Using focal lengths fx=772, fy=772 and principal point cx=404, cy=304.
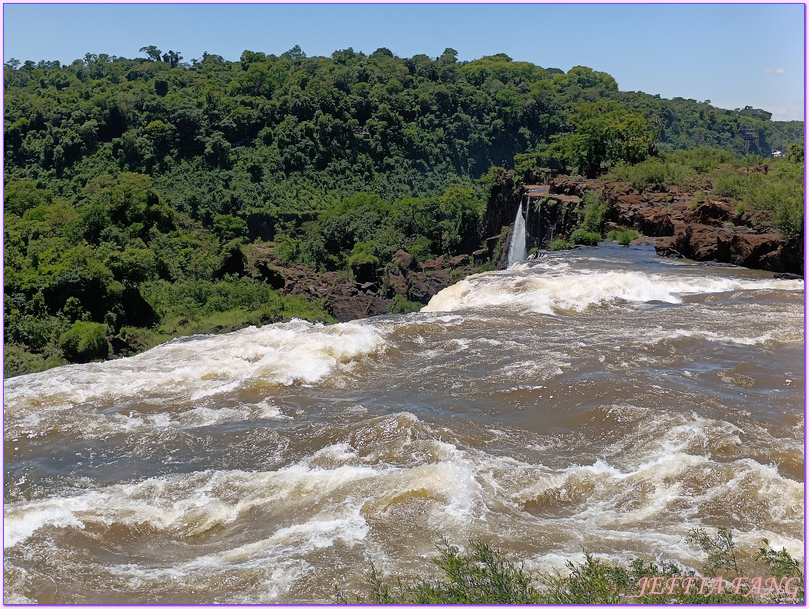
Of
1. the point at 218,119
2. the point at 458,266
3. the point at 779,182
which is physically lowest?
the point at 458,266

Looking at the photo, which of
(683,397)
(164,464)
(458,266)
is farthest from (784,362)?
(458,266)

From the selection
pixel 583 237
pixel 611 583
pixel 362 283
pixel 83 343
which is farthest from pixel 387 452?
pixel 362 283

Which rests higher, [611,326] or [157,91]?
[157,91]

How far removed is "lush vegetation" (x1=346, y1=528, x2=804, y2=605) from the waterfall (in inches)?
1115

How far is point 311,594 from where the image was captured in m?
7.27

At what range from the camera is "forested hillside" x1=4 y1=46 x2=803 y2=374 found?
85.6 ft

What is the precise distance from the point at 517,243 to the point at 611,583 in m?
30.6

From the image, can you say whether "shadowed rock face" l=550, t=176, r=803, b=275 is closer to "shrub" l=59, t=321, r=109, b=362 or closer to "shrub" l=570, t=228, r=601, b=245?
"shrub" l=570, t=228, r=601, b=245

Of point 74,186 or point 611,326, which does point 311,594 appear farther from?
point 74,186

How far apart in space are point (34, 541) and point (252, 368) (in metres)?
5.89

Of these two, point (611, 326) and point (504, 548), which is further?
point (611, 326)

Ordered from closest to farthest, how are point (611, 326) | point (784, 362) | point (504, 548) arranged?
point (504, 548) < point (784, 362) < point (611, 326)

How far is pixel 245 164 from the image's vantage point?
6056cm

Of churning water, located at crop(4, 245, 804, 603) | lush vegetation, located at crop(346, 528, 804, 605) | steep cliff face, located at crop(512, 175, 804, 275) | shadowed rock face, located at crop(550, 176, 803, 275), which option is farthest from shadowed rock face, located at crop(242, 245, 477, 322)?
lush vegetation, located at crop(346, 528, 804, 605)
